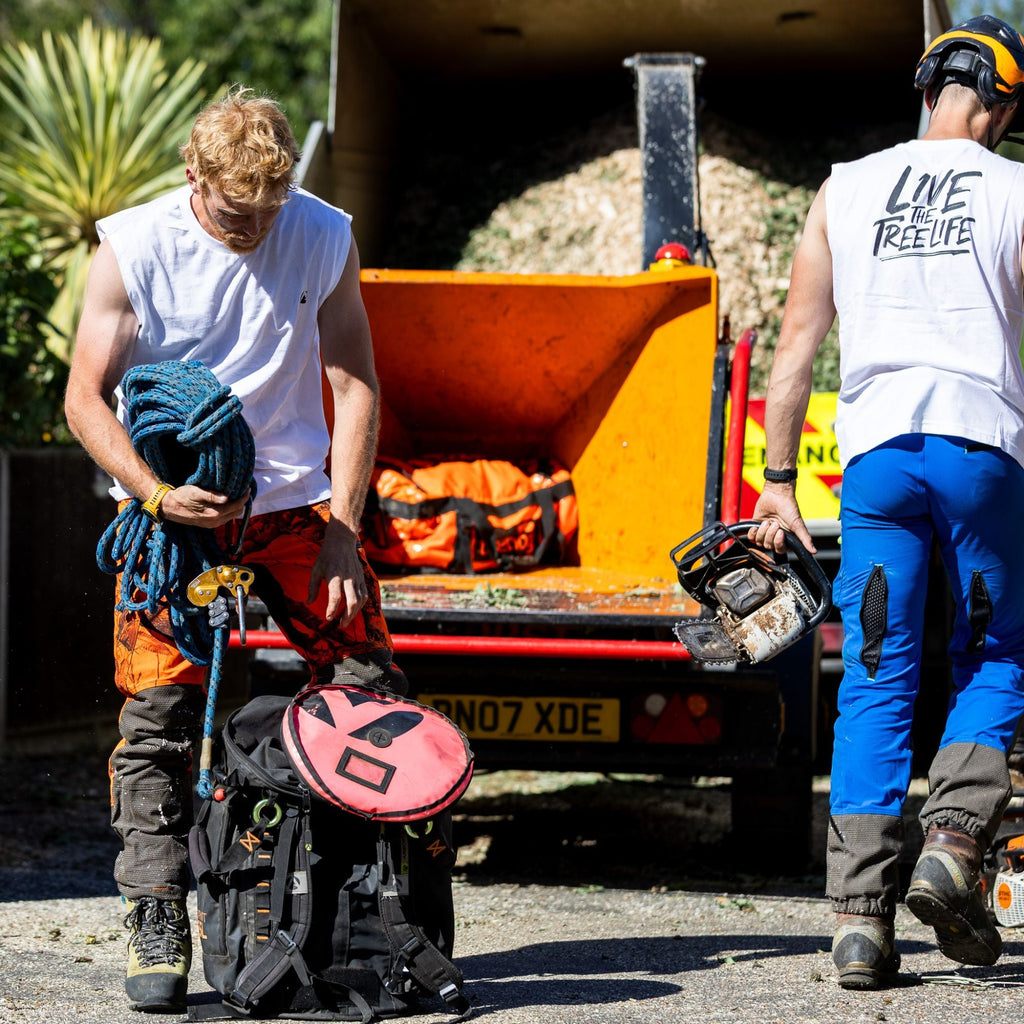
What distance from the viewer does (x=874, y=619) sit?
314 centimetres

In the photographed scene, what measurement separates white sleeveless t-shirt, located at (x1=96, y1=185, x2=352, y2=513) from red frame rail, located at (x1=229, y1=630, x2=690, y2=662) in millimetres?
1022

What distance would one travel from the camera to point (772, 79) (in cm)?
709

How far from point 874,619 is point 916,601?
0.10 metres

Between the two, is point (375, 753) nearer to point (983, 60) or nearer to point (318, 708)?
point (318, 708)

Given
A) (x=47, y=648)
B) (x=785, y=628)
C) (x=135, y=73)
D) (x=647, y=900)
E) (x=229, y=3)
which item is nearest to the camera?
(x=785, y=628)

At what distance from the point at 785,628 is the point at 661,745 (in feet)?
3.36

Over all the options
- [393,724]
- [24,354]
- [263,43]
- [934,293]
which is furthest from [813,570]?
[263,43]

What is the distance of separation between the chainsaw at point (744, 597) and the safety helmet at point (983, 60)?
1066mm

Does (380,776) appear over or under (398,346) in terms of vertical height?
under

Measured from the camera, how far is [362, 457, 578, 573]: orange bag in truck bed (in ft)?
17.0

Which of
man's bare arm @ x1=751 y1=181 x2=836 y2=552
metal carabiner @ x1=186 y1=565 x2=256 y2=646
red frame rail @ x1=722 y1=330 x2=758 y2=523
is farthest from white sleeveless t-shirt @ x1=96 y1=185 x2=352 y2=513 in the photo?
red frame rail @ x1=722 y1=330 x2=758 y2=523

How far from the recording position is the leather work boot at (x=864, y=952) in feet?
9.98

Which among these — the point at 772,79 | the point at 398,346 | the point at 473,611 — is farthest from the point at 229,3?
the point at 473,611

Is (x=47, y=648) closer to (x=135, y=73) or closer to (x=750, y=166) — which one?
(x=750, y=166)
